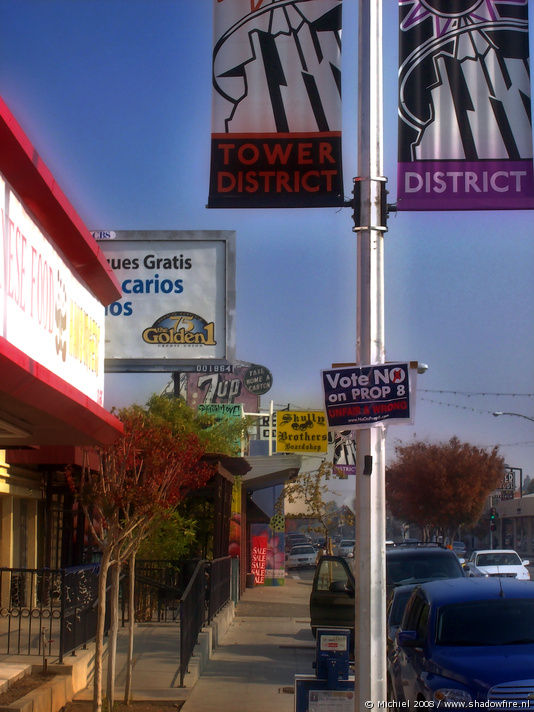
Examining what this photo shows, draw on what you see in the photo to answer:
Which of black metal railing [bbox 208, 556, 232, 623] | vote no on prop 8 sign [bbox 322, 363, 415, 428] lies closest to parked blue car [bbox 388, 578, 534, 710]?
vote no on prop 8 sign [bbox 322, 363, 415, 428]

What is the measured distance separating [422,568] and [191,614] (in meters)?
4.92

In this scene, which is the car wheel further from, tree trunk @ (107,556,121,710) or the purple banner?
the purple banner

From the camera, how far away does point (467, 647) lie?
9.04 metres

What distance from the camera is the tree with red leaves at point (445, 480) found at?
201 feet

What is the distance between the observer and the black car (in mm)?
16219

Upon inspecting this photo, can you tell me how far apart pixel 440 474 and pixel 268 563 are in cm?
2165

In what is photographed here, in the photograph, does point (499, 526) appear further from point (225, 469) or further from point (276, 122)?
point (276, 122)

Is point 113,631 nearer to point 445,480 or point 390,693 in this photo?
point 390,693

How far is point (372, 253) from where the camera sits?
753cm

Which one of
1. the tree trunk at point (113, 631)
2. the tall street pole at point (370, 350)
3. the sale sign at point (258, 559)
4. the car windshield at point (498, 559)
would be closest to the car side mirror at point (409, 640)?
the tall street pole at point (370, 350)

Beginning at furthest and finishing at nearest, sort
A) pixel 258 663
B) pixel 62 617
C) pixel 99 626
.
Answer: pixel 258 663, pixel 62 617, pixel 99 626

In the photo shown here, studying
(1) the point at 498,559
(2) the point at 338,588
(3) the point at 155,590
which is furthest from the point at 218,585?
(1) the point at 498,559

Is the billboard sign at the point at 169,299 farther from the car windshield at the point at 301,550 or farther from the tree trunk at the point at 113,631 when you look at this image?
the car windshield at the point at 301,550

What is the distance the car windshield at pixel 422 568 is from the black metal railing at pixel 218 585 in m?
3.45
